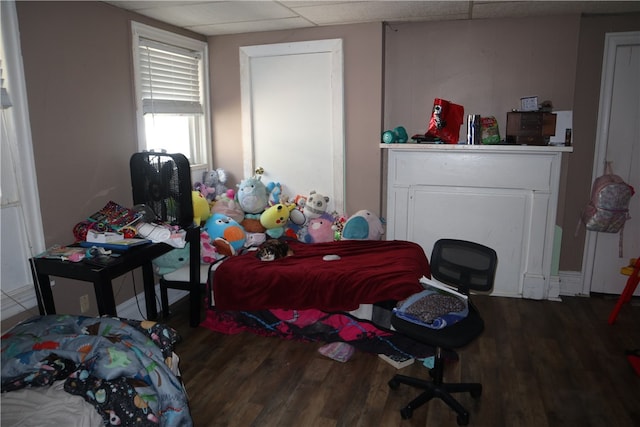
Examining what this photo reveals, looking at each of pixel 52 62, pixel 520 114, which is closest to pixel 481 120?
pixel 520 114

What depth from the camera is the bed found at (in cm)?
290

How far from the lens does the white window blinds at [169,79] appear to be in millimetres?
3432

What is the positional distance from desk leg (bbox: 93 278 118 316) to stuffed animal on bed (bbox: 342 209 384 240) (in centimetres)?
190

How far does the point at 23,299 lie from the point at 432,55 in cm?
347

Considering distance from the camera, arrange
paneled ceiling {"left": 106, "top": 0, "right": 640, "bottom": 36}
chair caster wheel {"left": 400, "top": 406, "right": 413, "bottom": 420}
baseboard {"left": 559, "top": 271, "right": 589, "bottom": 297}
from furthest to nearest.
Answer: baseboard {"left": 559, "top": 271, "right": 589, "bottom": 297}
paneled ceiling {"left": 106, "top": 0, "right": 640, "bottom": 36}
chair caster wheel {"left": 400, "top": 406, "right": 413, "bottom": 420}

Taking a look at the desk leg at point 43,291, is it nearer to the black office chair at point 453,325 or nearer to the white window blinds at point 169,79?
the white window blinds at point 169,79

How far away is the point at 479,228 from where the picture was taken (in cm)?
382

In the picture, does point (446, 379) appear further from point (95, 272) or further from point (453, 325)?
point (95, 272)

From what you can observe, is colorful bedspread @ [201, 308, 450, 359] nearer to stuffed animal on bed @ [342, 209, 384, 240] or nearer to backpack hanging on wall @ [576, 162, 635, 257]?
stuffed animal on bed @ [342, 209, 384, 240]

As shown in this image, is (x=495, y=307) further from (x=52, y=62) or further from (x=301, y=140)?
(x=52, y=62)

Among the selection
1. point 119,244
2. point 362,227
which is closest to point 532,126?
point 362,227

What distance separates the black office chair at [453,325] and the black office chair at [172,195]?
152cm

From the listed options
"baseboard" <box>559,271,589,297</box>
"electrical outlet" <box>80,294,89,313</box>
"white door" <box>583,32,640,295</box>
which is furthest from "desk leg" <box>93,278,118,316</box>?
"white door" <box>583,32,640,295</box>

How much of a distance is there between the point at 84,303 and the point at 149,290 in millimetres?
495
